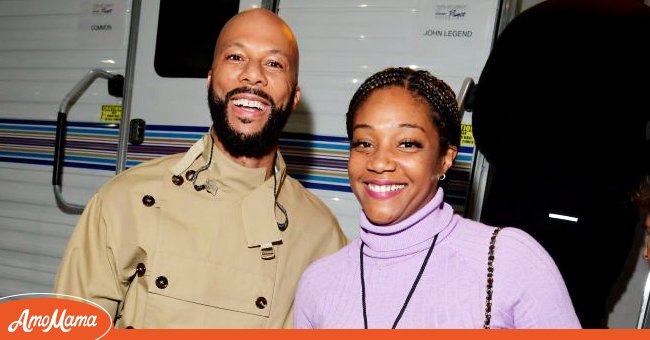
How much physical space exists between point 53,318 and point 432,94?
A: 1.25 meters

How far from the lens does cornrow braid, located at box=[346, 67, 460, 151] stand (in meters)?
1.60

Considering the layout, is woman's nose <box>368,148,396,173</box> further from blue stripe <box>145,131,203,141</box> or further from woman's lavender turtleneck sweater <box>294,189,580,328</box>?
blue stripe <box>145,131,203,141</box>

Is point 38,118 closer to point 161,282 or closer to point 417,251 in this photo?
point 161,282

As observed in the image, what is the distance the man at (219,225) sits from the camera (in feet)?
6.35

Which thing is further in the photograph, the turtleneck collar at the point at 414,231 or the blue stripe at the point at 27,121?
the blue stripe at the point at 27,121

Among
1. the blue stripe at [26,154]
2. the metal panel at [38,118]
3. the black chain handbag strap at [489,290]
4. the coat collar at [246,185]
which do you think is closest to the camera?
the black chain handbag strap at [489,290]

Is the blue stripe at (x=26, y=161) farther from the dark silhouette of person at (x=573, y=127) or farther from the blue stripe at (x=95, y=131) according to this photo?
the dark silhouette of person at (x=573, y=127)

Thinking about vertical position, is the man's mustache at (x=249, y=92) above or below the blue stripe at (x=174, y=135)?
above

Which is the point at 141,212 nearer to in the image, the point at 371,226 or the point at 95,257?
the point at 95,257

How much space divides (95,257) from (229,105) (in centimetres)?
67

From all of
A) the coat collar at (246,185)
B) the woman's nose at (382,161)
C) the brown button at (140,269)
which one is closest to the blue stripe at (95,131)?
the coat collar at (246,185)

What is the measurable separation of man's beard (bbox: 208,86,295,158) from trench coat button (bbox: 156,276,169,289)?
1.60 feet

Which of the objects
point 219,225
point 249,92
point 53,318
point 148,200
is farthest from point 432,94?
point 53,318

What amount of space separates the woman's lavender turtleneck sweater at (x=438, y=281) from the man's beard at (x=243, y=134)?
545 millimetres
